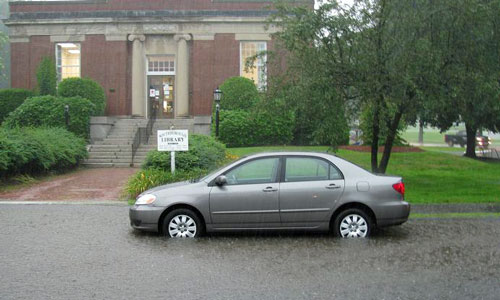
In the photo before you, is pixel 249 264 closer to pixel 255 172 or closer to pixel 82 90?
pixel 255 172

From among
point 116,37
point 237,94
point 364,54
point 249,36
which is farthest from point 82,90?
point 364,54

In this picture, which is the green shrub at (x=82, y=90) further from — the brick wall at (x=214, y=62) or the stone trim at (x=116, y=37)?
the brick wall at (x=214, y=62)

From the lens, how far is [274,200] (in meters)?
8.16

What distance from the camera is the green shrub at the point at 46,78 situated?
26.6 metres

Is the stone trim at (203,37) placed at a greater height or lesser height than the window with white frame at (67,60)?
greater

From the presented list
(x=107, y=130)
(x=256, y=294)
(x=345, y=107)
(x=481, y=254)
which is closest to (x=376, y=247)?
(x=481, y=254)

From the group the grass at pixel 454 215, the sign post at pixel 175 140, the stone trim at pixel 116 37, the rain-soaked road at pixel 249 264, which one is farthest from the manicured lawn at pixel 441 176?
the stone trim at pixel 116 37

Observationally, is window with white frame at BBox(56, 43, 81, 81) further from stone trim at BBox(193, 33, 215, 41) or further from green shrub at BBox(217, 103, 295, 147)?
green shrub at BBox(217, 103, 295, 147)

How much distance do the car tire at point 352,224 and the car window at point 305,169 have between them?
713 mm

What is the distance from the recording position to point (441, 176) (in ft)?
55.6

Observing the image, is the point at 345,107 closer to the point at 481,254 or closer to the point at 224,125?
the point at 481,254

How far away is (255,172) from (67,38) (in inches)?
888

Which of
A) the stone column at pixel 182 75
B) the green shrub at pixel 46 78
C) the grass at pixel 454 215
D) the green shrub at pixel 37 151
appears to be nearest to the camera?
the grass at pixel 454 215

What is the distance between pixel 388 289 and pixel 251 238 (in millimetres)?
3191
